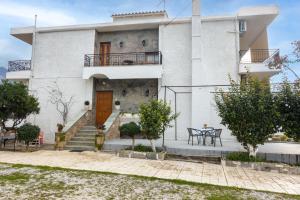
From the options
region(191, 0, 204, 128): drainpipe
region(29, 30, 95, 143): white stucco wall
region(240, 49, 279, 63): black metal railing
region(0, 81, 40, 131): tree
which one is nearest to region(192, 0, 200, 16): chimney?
region(191, 0, 204, 128): drainpipe

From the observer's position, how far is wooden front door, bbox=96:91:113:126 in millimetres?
16219

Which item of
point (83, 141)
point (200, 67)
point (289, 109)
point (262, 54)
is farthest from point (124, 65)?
point (289, 109)

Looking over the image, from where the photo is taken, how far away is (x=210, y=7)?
1545cm

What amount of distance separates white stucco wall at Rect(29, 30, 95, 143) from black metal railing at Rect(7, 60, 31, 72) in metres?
0.61

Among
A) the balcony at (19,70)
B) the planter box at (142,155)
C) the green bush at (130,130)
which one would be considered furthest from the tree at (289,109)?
the balcony at (19,70)

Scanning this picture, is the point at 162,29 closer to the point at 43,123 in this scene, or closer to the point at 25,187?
the point at 43,123

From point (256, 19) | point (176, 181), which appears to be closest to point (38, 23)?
point (256, 19)

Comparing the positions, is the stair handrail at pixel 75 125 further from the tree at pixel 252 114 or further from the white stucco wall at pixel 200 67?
the tree at pixel 252 114

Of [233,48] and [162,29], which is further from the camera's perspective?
[162,29]

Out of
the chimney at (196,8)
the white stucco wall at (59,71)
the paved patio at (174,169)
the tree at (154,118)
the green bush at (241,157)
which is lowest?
the paved patio at (174,169)

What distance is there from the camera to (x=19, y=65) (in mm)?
17172

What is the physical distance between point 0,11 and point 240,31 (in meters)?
14.6

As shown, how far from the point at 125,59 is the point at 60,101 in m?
5.21

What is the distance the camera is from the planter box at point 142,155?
950 centimetres
